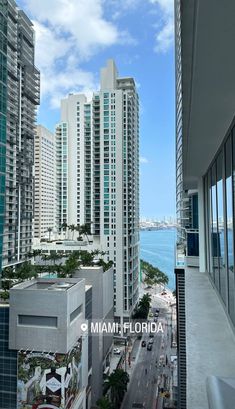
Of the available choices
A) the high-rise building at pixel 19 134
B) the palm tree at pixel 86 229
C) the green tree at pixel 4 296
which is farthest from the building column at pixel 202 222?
the palm tree at pixel 86 229

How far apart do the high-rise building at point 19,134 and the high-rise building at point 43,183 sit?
1128cm

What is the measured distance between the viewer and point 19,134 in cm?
2150

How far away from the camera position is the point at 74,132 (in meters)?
27.0

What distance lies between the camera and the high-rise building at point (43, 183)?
34312 mm

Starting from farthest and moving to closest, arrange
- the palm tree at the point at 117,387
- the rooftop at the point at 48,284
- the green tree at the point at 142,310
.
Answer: the green tree at the point at 142,310 → the palm tree at the point at 117,387 → the rooftop at the point at 48,284

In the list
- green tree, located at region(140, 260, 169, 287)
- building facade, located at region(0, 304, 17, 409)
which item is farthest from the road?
green tree, located at region(140, 260, 169, 287)

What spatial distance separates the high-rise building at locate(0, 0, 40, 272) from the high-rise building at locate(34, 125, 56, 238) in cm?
1128

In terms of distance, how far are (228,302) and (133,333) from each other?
20096mm

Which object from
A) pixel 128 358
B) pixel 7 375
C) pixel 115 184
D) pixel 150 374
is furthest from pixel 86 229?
pixel 7 375

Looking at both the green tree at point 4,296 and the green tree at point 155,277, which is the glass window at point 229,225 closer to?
the green tree at point 4,296

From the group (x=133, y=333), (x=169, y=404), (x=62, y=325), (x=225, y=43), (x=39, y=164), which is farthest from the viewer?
(x=39, y=164)

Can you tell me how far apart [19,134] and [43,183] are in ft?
46.1

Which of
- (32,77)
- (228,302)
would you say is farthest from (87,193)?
(228,302)

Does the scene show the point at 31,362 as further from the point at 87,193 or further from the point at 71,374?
the point at 87,193
